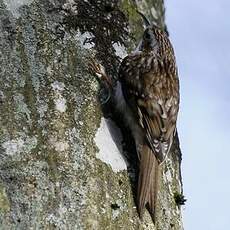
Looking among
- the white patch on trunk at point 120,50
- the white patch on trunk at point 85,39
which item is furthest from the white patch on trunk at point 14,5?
the white patch on trunk at point 120,50

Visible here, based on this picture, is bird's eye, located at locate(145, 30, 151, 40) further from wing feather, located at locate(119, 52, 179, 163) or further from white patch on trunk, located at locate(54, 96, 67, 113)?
white patch on trunk, located at locate(54, 96, 67, 113)

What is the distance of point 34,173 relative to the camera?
2.16 meters

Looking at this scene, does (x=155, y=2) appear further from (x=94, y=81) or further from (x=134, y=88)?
(x=94, y=81)

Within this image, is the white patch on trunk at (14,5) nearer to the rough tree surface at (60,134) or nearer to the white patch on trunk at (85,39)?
the rough tree surface at (60,134)

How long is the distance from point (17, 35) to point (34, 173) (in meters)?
0.54

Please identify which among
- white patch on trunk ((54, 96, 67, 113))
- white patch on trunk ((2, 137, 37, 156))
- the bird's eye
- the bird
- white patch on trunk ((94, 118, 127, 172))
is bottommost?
white patch on trunk ((2, 137, 37, 156))

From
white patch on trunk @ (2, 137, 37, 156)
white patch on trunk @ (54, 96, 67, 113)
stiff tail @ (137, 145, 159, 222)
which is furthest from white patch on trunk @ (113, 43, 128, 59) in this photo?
white patch on trunk @ (2, 137, 37, 156)

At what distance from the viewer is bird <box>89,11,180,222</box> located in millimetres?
2521

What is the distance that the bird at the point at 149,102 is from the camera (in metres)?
2.52

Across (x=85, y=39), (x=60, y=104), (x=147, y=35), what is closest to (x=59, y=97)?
(x=60, y=104)

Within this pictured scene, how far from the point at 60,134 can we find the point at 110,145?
217mm

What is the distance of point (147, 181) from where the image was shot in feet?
8.04

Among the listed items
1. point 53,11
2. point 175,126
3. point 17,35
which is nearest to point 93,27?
point 53,11

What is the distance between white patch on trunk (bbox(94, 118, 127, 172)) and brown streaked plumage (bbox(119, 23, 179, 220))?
10 cm
